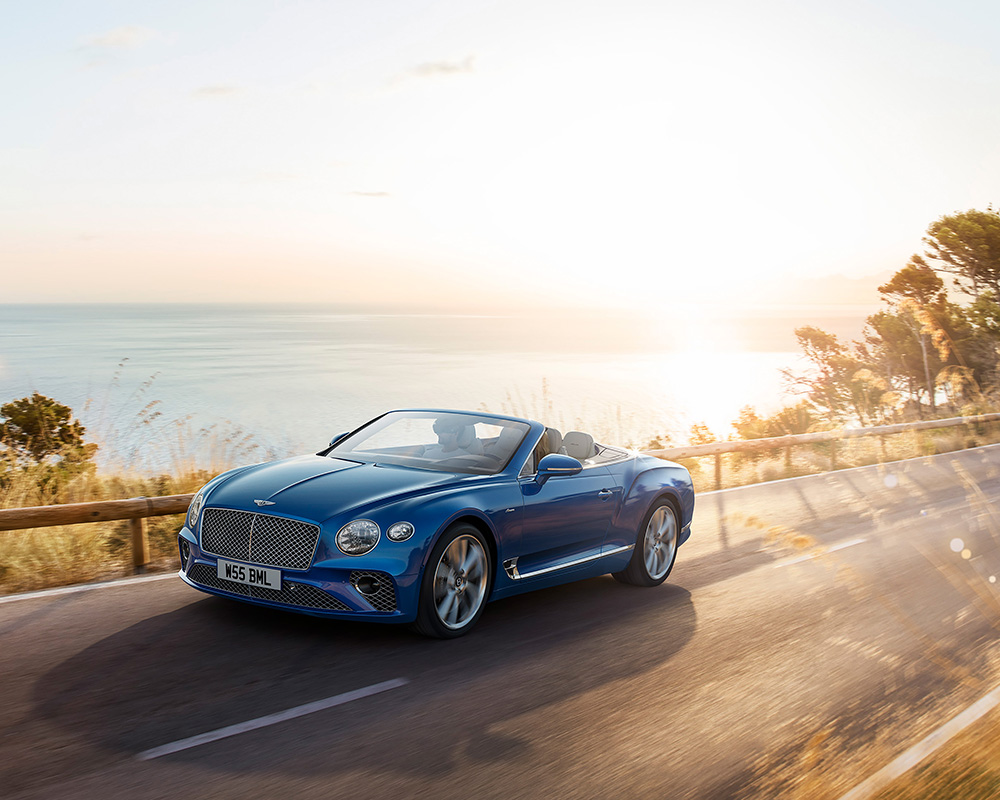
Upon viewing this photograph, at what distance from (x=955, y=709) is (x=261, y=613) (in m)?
4.46

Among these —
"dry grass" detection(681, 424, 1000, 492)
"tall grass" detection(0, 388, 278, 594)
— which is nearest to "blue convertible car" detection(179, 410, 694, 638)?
"tall grass" detection(0, 388, 278, 594)

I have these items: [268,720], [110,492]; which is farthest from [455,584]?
[110,492]

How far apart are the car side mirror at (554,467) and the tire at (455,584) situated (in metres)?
0.78

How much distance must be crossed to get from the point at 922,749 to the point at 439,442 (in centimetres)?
396

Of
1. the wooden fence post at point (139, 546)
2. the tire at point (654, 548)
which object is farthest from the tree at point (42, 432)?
the tire at point (654, 548)

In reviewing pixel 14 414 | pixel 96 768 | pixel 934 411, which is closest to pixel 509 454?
pixel 96 768

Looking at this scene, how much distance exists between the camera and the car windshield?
7016 mm

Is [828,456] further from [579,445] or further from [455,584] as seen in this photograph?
[455,584]

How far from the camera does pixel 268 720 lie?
15.3ft

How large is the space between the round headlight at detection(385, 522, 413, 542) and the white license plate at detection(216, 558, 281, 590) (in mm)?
733

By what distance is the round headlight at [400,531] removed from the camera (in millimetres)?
5820

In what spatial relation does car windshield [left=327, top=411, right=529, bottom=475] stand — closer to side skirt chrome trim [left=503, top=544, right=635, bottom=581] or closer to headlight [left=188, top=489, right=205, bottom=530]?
side skirt chrome trim [left=503, top=544, right=635, bottom=581]

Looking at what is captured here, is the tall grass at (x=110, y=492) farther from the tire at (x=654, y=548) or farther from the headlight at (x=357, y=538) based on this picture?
the tire at (x=654, y=548)

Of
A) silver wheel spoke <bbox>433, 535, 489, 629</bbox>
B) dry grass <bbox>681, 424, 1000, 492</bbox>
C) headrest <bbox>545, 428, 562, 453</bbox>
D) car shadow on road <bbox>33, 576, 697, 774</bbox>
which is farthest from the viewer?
dry grass <bbox>681, 424, 1000, 492</bbox>
